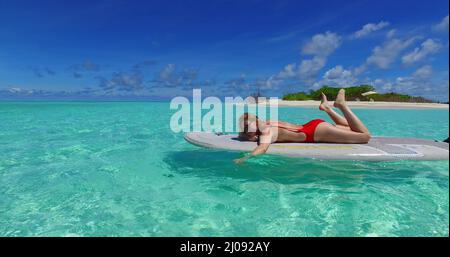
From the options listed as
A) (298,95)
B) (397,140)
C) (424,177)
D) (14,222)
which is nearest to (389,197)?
(424,177)

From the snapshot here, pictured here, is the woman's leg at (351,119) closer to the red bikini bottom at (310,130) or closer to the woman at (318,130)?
the woman at (318,130)

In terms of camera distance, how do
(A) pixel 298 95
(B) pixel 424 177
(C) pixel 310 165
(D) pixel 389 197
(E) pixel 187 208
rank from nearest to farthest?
(E) pixel 187 208, (D) pixel 389 197, (B) pixel 424 177, (C) pixel 310 165, (A) pixel 298 95

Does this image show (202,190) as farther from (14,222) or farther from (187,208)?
(14,222)

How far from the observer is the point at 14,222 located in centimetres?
303

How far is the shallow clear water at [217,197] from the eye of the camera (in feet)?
9.57

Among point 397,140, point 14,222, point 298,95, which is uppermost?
point 298,95

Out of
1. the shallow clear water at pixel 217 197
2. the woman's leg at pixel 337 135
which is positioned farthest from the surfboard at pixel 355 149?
the shallow clear water at pixel 217 197

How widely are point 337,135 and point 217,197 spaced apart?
255 centimetres

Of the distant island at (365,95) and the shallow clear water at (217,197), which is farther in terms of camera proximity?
the distant island at (365,95)

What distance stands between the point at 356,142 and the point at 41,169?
5.60 metres

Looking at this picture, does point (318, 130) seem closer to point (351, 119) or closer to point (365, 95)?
point (351, 119)

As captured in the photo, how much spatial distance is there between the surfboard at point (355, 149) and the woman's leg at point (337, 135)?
0.45ft

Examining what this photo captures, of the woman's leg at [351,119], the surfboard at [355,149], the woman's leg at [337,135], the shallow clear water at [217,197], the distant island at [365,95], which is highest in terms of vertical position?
the distant island at [365,95]

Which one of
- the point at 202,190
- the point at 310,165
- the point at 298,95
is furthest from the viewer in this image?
the point at 298,95
